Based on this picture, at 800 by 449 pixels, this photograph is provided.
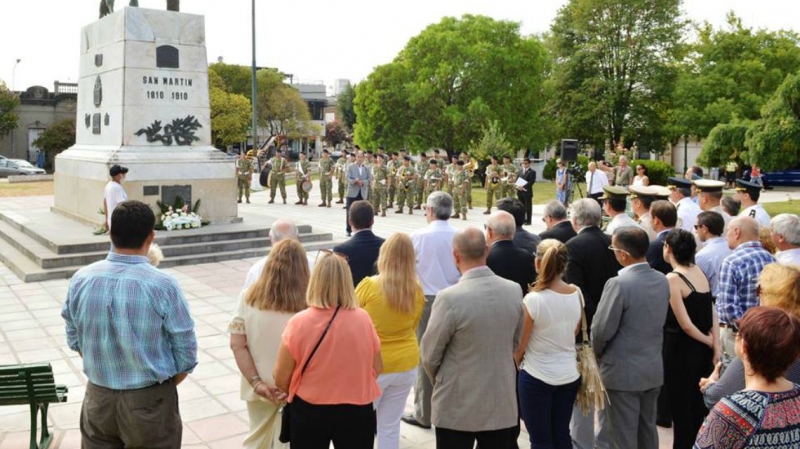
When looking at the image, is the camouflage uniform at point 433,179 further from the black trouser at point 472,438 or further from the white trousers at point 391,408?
the black trouser at point 472,438

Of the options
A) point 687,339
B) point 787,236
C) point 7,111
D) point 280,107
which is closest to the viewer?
Result: point 687,339

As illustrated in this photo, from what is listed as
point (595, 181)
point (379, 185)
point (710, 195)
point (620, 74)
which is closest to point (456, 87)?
point (620, 74)

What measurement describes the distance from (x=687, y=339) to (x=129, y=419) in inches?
144

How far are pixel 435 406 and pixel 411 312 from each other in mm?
618

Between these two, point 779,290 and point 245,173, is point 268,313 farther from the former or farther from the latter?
point 245,173

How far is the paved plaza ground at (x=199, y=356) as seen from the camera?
17.7 feet

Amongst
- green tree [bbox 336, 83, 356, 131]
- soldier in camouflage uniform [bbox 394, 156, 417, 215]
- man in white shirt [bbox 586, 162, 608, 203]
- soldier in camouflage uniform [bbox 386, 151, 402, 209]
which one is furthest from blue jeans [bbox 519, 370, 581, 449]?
green tree [bbox 336, 83, 356, 131]

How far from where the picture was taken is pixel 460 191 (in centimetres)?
1986

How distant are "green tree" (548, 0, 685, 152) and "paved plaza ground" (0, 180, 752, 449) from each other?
35504 millimetres

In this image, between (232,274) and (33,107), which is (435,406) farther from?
(33,107)

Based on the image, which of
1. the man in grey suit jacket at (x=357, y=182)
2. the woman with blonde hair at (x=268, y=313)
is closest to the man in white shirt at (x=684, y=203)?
the woman with blonde hair at (x=268, y=313)

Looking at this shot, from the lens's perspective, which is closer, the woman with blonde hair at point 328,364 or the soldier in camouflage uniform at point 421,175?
the woman with blonde hair at point 328,364

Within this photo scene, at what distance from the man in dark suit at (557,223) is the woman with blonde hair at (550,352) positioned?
1957 mm

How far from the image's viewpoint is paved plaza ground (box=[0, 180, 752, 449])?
5.39 meters
